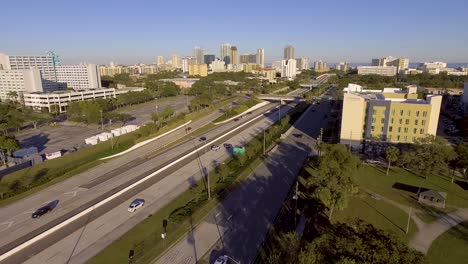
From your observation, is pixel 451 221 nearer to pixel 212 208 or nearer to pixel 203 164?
pixel 212 208

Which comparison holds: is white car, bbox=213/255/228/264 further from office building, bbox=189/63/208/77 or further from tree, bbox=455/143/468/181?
office building, bbox=189/63/208/77

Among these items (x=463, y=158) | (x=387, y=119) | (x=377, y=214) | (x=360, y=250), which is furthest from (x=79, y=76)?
(x=360, y=250)

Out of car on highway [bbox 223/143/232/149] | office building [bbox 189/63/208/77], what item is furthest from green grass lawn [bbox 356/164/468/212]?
office building [bbox 189/63/208/77]

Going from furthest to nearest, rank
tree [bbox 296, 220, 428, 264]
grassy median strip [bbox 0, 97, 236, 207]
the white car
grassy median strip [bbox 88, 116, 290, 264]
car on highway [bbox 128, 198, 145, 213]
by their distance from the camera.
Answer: grassy median strip [bbox 0, 97, 236, 207], car on highway [bbox 128, 198, 145, 213], grassy median strip [bbox 88, 116, 290, 264], the white car, tree [bbox 296, 220, 428, 264]

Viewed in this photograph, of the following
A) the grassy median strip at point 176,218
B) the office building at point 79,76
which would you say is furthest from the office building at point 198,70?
the grassy median strip at point 176,218

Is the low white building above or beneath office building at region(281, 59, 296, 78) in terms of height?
beneath

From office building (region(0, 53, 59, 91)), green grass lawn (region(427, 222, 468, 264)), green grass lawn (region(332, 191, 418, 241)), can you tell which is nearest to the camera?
green grass lawn (region(427, 222, 468, 264))

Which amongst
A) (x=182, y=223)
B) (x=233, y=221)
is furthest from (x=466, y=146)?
(x=182, y=223)

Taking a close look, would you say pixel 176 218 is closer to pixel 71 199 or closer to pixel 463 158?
pixel 71 199
